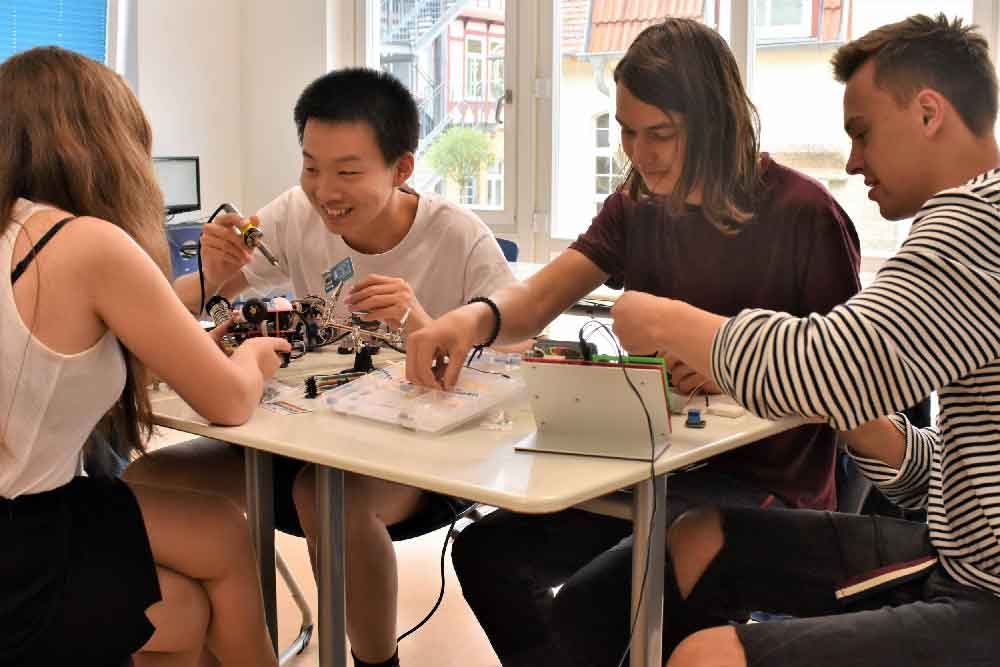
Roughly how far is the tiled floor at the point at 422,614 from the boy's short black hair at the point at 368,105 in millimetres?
739

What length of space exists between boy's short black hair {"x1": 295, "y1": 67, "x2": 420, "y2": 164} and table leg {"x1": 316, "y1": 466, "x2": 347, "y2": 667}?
86 cm

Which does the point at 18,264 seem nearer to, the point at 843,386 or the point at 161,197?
the point at 161,197

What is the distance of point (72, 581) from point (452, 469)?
511mm

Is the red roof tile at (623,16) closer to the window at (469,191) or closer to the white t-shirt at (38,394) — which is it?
the window at (469,191)

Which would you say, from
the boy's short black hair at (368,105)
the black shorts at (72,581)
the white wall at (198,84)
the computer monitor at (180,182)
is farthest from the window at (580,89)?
the black shorts at (72,581)

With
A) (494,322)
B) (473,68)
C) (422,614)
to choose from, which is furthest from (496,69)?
(494,322)

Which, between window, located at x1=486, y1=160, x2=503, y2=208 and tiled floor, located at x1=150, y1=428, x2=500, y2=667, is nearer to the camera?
tiled floor, located at x1=150, y1=428, x2=500, y2=667

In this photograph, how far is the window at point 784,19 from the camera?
12.7 feet

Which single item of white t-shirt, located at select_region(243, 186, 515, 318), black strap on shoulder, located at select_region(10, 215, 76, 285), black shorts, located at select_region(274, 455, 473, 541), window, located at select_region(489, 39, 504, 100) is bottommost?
black shorts, located at select_region(274, 455, 473, 541)

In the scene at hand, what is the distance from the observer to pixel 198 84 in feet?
16.9

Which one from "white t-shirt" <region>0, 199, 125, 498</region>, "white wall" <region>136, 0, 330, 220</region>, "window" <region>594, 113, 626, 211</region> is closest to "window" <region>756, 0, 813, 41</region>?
"window" <region>594, 113, 626, 211</region>

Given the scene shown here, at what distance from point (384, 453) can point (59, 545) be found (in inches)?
16.9

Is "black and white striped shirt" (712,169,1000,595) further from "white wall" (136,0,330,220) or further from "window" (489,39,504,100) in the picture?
"white wall" (136,0,330,220)

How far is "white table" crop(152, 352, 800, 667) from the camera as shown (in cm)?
120
